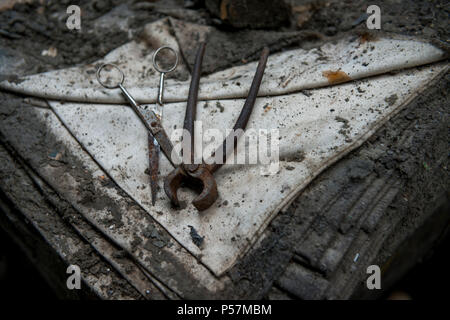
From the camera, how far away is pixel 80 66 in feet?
6.01

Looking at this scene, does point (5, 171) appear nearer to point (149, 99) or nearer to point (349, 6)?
point (149, 99)

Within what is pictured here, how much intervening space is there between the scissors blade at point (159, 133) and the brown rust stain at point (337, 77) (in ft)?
2.16

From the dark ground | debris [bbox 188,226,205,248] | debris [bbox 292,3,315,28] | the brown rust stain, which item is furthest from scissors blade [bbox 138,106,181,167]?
debris [bbox 292,3,315,28]

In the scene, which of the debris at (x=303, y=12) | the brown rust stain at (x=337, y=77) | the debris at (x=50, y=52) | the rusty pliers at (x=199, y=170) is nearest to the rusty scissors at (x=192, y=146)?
the rusty pliers at (x=199, y=170)

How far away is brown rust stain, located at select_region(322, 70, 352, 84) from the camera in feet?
4.80

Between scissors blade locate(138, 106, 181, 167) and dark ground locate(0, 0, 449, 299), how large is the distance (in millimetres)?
438

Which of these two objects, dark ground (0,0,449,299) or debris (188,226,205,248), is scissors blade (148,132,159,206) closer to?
debris (188,226,205,248)

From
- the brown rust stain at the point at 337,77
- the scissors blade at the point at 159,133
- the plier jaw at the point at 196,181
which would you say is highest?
the brown rust stain at the point at 337,77

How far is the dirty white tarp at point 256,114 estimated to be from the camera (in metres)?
1.24

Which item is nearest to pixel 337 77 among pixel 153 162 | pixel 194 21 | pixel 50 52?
pixel 153 162

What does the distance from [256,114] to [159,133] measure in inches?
14.9

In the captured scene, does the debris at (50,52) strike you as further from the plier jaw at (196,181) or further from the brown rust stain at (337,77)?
the brown rust stain at (337,77)

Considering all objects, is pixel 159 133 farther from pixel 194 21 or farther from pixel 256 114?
pixel 194 21
